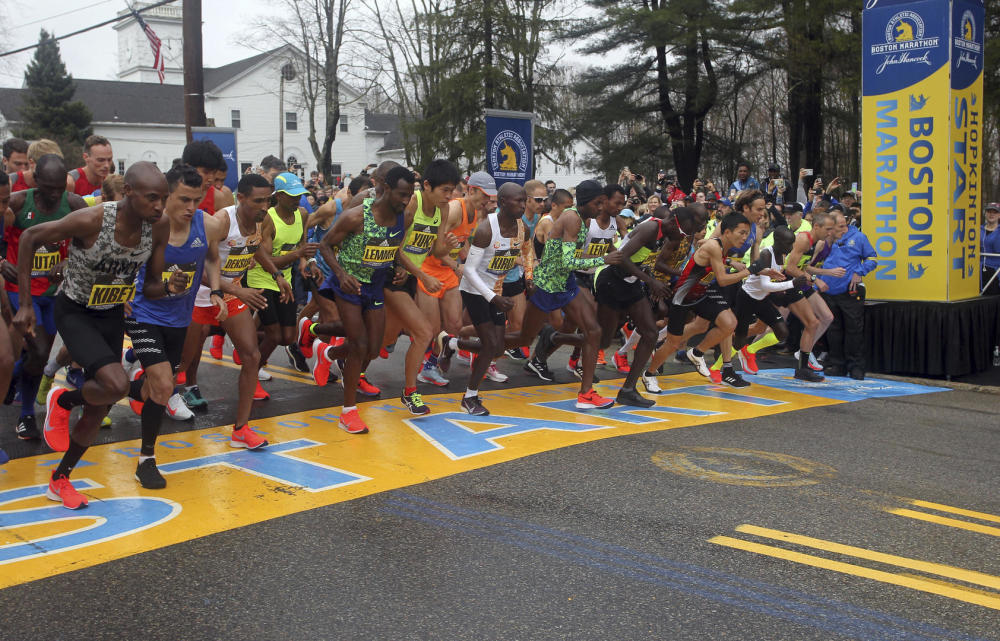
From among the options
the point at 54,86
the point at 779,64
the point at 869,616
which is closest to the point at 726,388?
the point at 869,616

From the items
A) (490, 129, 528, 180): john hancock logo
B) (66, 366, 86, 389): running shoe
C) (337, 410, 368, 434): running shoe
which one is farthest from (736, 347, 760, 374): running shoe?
(66, 366, 86, 389): running shoe

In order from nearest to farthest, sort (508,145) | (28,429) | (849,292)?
(28,429) → (849,292) → (508,145)

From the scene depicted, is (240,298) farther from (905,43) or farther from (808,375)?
(905,43)

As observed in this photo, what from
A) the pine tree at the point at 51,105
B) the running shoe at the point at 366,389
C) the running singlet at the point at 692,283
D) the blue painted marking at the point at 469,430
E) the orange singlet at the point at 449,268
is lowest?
the blue painted marking at the point at 469,430

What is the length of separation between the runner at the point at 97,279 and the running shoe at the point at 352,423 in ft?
6.99

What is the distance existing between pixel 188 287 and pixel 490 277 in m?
3.22

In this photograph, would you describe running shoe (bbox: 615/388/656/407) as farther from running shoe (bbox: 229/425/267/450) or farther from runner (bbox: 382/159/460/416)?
running shoe (bbox: 229/425/267/450)

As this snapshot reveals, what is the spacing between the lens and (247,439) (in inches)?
260

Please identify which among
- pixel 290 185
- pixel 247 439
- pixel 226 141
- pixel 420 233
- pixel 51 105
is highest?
pixel 51 105

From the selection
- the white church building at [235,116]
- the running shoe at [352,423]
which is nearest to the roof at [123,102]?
the white church building at [235,116]

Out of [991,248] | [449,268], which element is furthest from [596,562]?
[991,248]

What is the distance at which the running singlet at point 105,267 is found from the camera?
516 centimetres

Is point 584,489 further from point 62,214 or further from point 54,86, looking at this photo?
point 54,86

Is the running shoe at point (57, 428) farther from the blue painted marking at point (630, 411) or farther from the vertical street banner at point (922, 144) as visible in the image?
the vertical street banner at point (922, 144)
